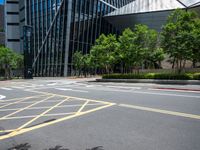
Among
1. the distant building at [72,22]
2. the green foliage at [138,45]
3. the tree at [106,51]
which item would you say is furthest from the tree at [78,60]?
the green foliage at [138,45]

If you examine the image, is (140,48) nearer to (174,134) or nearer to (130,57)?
(130,57)

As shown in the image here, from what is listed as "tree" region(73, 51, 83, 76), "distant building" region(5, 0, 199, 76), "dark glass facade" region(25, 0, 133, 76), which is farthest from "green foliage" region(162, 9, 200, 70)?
"dark glass facade" region(25, 0, 133, 76)

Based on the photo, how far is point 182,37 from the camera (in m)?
24.4

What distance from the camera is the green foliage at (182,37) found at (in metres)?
24.4

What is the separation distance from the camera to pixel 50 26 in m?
60.4

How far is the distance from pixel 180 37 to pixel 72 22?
37.1 meters

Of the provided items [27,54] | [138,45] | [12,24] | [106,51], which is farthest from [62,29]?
[12,24]

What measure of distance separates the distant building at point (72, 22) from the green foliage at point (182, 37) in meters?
26.5

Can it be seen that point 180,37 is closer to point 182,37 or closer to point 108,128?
point 182,37

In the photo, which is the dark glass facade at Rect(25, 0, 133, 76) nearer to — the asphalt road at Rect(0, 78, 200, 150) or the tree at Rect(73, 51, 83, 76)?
the tree at Rect(73, 51, 83, 76)

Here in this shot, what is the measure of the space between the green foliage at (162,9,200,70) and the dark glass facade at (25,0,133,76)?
34.5 metres

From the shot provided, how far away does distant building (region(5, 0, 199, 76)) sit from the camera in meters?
56.4

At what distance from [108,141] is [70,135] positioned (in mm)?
1209

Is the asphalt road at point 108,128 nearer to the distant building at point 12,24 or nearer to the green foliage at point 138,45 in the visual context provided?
the green foliage at point 138,45
